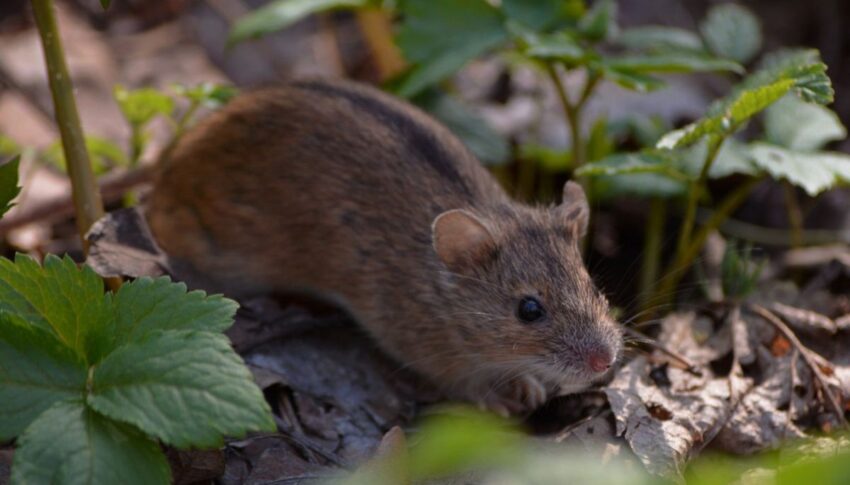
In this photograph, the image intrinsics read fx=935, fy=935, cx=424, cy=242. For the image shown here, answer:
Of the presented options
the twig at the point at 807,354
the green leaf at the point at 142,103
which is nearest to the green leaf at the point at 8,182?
the green leaf at the point at 142,103

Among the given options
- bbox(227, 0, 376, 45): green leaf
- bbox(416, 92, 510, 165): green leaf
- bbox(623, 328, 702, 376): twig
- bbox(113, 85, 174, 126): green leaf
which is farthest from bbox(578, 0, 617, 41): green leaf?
bbox(113, 85, 174, 126): green leaf

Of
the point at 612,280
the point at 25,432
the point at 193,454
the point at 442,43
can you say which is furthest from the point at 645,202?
the point at 25,432

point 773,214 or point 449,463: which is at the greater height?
point 449,463

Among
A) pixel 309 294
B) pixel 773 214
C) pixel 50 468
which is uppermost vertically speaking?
pixel 50 468

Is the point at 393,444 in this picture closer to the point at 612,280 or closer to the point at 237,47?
the point at 612,280

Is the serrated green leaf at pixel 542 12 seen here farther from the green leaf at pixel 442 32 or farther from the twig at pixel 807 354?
the twig at pixel 807 354

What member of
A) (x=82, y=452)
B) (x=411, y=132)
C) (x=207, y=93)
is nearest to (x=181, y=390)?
(x=82, y=452)

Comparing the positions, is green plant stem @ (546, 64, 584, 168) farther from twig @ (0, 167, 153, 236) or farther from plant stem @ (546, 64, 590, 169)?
twig @ (0, 167, 153, 236)
